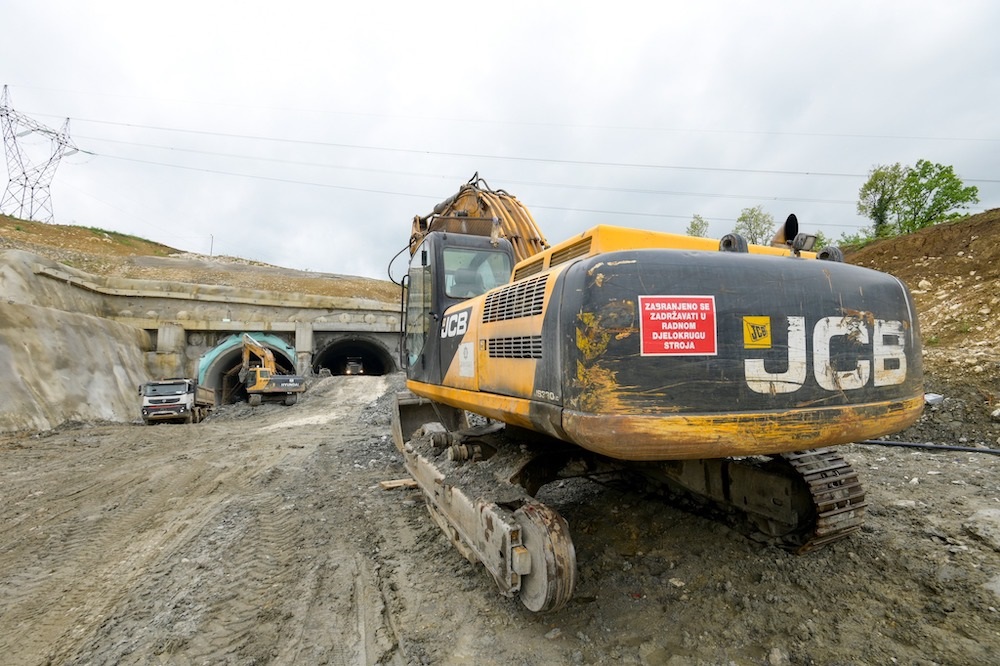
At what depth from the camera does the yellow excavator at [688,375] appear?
196 centimetres

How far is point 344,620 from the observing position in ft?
8.88

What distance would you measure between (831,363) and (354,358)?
34894mm

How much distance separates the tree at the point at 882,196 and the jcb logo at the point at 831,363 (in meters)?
28.0

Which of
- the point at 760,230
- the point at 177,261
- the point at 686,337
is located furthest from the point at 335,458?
the point at 760,230

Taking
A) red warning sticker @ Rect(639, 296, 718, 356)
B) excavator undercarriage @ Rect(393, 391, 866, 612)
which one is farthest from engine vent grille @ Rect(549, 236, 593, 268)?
excavator undercarriage @ Rect(393, 391, 866, 612)

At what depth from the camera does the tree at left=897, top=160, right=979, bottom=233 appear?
21.6 meters

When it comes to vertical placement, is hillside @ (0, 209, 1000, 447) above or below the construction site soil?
above

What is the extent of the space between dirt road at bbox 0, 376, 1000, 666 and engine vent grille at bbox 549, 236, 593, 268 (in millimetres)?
1977

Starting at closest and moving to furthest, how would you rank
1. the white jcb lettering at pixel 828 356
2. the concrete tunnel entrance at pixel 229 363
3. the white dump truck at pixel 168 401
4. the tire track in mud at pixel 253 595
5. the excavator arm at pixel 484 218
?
the white jcb lettering at pixel 828 356
the tire track in mud at pixel 253 595
the excavator arm at pixel 484 218
the white dump truck at pixel 168 401
the concrete tunnel entrance at pixel 229 363

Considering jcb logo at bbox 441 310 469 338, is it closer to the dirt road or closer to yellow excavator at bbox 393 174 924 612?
yellow excavator at bbox 393 174 924 612

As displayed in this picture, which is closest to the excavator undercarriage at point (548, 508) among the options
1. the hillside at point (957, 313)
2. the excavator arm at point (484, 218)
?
the excavator arm at point (484, 218)

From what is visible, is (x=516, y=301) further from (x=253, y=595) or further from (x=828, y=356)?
(x=253, y=595)

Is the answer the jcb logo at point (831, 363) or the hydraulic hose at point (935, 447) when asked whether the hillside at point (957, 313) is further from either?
the jcb logo at point (831, 363)

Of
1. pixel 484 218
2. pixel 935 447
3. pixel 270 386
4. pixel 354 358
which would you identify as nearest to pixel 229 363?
pixel 270 386
